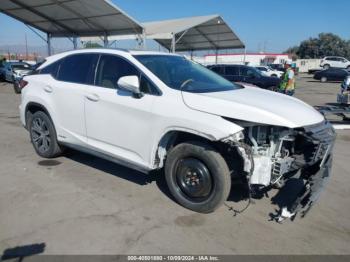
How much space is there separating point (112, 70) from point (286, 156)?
8.53 ft

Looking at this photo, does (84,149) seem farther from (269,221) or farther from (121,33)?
(121,33)

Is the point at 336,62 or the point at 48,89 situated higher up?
the point at 336,62

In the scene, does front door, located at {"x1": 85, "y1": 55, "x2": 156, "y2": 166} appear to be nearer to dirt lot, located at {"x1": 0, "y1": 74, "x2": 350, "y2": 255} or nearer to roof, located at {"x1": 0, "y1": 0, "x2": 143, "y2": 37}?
dirt lot, located at {"x1": 0, "y1": 74, "x2": 350, "y2": 255}

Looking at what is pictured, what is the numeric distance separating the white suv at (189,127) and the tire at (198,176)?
12 mm

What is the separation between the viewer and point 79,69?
17.5 ft

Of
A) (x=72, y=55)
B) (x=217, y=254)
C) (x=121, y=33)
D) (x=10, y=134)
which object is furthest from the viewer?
(x=121, y=33)

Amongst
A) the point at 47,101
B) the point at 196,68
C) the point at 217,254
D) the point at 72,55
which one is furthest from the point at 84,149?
the point at 217,254

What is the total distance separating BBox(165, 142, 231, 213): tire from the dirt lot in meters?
0.16

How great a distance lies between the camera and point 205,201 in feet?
13.4

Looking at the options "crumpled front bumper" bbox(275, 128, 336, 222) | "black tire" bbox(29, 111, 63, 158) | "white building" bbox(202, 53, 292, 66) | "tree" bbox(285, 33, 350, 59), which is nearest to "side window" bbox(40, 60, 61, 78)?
"black tire" bbox(29, 111, 63, 158)

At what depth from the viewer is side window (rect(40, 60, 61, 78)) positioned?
5734 millimetres

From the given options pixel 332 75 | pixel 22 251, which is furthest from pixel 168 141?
pixel 332 75

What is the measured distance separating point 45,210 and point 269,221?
264 cm

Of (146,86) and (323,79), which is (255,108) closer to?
(146,86)
